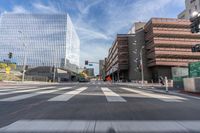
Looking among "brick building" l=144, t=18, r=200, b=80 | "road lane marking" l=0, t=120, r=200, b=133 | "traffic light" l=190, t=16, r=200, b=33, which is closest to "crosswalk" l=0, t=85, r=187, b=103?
"road lane marking" l=0, t=120, r=200, b=133

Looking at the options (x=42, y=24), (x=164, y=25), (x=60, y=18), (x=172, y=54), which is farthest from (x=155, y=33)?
(x=42, y=24)

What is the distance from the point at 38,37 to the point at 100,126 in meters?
98.7

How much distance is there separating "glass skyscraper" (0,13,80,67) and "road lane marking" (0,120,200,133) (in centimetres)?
8842

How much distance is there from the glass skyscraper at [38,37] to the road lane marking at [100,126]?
290 feet

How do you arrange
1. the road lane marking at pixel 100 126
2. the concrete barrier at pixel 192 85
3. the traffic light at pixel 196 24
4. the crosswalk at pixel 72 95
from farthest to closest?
the traffic light at pixel 196 24, the concrete barrier at pixel 192 85, the crosswalk at pixel 72 95, the road lane marking at pixel 100 126

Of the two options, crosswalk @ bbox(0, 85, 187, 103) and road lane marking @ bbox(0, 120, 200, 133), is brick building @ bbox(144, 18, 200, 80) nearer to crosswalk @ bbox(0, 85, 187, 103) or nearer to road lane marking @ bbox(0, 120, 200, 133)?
crosswalk @ bbox(0, 85, 187, 103)

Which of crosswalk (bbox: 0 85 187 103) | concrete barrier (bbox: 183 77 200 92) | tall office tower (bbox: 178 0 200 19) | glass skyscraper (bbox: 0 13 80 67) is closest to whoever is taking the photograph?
crosswalk (bbox: 0 85 187 103)

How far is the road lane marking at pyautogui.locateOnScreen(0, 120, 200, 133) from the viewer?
125 inches

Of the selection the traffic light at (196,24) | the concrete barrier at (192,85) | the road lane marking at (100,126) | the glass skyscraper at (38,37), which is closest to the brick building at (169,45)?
the traffic light at (196,24)

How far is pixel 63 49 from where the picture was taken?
297 feet

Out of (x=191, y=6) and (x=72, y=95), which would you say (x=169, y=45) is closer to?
(x=191, y=6)

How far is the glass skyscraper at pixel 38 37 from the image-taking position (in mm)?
90062

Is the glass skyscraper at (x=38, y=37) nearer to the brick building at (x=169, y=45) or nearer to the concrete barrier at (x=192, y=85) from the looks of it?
the brick building at (x=169, y=45)

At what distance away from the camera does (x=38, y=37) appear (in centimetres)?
9212
